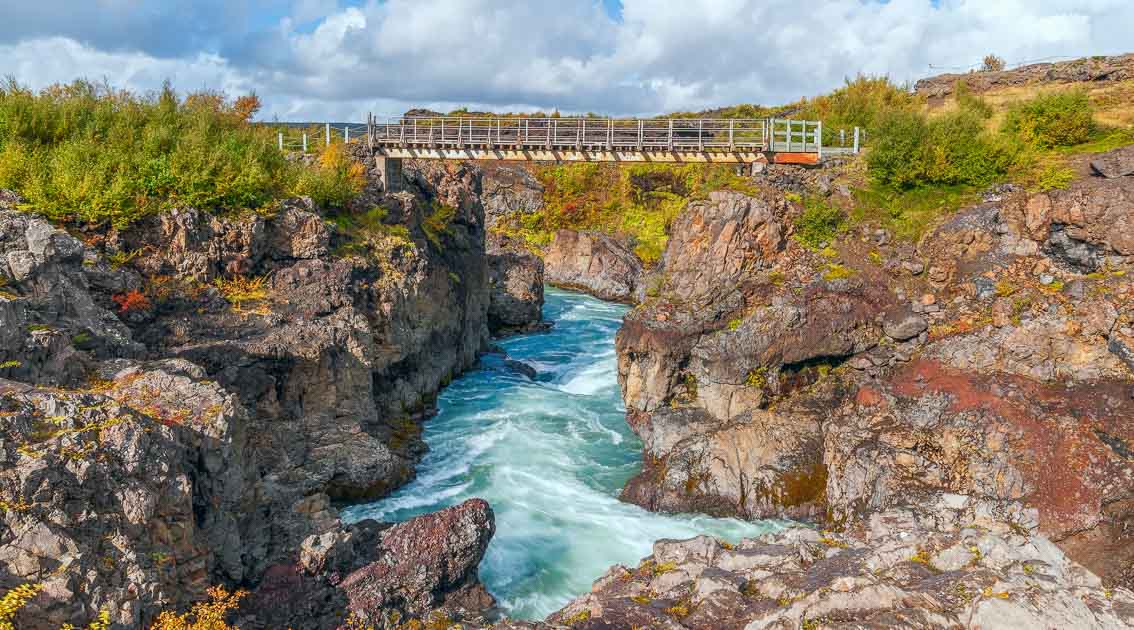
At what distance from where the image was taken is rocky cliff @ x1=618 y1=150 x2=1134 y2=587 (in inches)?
733

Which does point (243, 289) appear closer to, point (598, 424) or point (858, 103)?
point (598, 424)

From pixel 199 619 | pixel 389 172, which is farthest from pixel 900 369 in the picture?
pixel 389 172

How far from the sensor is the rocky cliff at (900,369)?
1861 centimetres

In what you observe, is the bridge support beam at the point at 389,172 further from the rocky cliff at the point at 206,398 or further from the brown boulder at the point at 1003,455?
the brown boulder at the point at 1003,455

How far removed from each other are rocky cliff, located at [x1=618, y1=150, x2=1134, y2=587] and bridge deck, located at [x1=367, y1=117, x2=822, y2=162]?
4732mm

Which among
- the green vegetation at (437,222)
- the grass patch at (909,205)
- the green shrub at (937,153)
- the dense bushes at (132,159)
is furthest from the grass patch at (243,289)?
the green shrub at (937,153)

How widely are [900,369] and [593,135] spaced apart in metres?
16.6

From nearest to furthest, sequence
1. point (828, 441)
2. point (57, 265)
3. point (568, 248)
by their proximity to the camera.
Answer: point (57, 265), point (828, 441), point (568, 248)

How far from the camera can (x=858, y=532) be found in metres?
16.4

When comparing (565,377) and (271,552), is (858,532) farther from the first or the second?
(565,377)

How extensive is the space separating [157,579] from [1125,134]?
31.6 meters

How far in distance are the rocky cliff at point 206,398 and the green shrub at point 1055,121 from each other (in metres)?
23.6

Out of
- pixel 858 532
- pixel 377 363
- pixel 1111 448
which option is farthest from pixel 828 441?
pixel 377 363

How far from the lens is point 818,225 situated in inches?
1018
